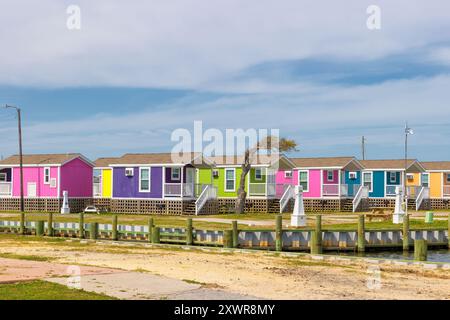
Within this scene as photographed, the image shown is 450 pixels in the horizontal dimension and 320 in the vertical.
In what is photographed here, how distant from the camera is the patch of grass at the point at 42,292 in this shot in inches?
484

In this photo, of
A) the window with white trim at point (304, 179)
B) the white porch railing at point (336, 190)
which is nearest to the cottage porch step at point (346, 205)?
the white porch railing at point (336, 190)

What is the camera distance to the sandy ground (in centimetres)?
1403

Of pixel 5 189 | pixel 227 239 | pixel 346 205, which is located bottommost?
pixel 346 205

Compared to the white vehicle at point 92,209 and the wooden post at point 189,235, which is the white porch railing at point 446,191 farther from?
the wooden post at point 189,235

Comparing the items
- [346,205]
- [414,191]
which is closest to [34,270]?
[346,205]

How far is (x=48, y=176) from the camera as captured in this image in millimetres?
55969

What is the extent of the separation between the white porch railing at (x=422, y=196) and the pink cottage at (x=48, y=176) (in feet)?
99.6

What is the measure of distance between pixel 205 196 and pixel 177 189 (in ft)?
7.31

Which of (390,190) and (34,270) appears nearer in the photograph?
(34,270)

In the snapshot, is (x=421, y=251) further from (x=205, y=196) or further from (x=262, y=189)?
(x=262, y=189)

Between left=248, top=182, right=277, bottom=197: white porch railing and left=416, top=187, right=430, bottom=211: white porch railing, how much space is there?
1593cm

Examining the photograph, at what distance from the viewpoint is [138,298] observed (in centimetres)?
1222
